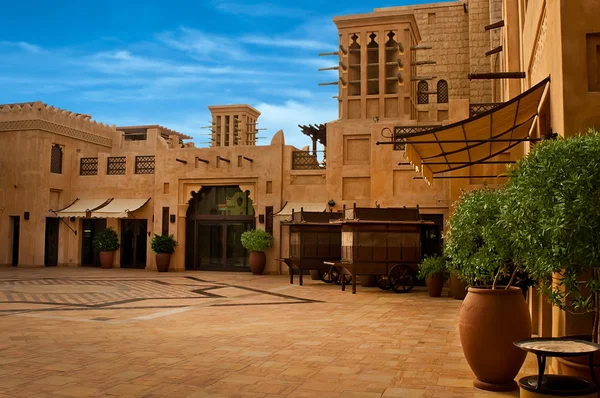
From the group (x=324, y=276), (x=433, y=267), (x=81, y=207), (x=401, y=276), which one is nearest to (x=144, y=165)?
(x=81, y=207)

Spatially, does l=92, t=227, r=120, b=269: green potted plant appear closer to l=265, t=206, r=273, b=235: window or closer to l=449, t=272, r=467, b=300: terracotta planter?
l=265, t=206, r=273, b=235: window

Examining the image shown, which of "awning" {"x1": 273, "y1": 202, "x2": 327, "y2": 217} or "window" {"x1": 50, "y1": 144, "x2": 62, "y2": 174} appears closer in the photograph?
"awning" {"x1": 273, "y1": 202, "x2": 327, "y2": 217}

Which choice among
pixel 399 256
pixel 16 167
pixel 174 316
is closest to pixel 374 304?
pixel 399 256

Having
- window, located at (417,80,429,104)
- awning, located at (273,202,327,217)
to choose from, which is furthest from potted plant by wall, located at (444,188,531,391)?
window, located at (417,80,429,104)

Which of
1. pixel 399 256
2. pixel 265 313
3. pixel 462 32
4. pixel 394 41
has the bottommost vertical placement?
pixel 265 313

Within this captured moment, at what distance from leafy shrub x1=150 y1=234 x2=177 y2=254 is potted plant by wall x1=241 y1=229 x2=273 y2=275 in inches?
129

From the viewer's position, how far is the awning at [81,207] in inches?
973

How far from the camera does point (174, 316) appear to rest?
35.9ft

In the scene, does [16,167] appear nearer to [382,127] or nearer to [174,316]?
[382,127]

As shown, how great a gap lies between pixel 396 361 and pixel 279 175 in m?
16.2

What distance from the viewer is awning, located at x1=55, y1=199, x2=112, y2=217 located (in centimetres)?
2472

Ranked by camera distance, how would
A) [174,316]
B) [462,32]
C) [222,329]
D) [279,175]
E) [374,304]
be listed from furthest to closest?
[462,32] → [279,175] → [374,304] → [174,316] → [222,329]

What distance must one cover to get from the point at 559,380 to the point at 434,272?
10.0 m

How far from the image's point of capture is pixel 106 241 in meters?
24.6
